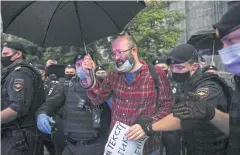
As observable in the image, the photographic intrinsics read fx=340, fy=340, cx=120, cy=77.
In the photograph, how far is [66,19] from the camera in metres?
3.61

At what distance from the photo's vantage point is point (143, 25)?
48.6ft

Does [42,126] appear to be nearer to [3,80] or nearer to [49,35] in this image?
[3,80]

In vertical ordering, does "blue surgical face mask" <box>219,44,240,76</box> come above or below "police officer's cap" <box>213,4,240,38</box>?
below

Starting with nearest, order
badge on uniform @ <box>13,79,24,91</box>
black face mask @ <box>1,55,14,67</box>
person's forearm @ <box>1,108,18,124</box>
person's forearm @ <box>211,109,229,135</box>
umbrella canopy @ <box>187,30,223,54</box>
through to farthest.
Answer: person's forearm @ <box>211,109,229,135</box>, person's forearm @ <box>1,108,18,124</box>, badge on uniform @ <box>13,79,24,91</box>, black face mask @ <box>1,55,14,67</box>, umbrella canopy @ <box>187,30,223,54</box>

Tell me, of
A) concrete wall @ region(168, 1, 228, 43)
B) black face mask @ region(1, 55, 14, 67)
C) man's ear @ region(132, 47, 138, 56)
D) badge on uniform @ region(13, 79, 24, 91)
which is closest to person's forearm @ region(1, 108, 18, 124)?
badge on uniform @ region(13, 79, 24, 91)

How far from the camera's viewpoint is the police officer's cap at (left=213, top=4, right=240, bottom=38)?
2.20 m

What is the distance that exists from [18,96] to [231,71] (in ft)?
7.87

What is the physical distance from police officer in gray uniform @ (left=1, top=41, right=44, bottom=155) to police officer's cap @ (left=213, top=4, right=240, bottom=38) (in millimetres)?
2387

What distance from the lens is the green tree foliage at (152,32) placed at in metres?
14.5

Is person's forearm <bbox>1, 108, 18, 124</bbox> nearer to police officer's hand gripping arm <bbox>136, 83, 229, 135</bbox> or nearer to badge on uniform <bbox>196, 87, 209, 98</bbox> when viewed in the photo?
police officer's hand gripping arm <bbox>136, 83, 229, 135</bbox>

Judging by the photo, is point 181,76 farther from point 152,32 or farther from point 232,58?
point 152,32

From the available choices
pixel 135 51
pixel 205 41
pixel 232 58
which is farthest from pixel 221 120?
pixel 205 41

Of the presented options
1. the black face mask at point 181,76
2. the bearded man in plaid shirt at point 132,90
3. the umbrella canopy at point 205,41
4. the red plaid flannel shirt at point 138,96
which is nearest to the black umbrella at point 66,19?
the bearded man in plaid shirt at point 132,90

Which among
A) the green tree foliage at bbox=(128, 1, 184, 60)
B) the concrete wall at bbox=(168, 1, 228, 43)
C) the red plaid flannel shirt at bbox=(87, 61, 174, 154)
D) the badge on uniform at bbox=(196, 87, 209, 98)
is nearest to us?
the badge on uniform at bbox=(196, 87, 209, 98)
